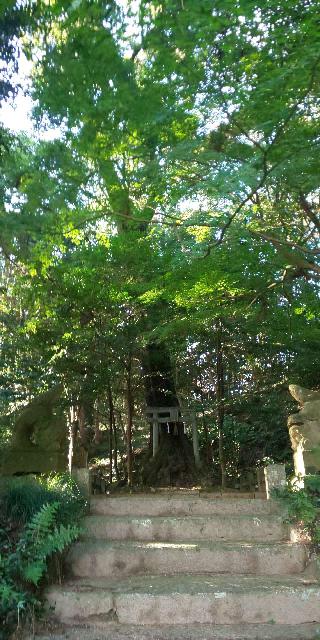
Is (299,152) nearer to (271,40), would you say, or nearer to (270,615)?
(271,40)

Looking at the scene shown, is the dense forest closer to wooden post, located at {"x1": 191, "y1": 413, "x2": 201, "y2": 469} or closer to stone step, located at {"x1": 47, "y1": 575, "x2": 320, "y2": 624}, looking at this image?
wooden post, located at {"x1": 191, "y1": 413, "x2": 201, "y2": 469}

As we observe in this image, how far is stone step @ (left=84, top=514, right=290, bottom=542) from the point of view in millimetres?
5691

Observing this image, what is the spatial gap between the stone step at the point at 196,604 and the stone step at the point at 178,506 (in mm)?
1469

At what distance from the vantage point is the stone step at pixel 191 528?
18.7ft

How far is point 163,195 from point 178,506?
3.72 meters

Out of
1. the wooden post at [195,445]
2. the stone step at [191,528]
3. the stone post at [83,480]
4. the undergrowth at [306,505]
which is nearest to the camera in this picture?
the undergrowth at [306,505]

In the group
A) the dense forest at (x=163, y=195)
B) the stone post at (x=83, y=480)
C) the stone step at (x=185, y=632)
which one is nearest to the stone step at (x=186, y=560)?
the stone step at (x=185, y=632)

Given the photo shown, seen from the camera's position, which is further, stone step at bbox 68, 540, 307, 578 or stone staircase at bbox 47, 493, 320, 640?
stone step at bbox 68, 540, 307, 578

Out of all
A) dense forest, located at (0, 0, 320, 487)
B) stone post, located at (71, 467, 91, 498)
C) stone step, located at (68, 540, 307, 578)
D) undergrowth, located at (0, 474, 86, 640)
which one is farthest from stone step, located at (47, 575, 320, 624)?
dense forest, located at (0, 0, 320, 487)

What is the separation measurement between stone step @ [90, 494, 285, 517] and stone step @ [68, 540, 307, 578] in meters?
0.86

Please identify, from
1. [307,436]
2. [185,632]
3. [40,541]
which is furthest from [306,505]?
[40,541]

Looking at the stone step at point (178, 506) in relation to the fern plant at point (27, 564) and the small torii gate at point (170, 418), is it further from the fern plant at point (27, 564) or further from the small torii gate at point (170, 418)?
the small torii gate at point (170, 418)

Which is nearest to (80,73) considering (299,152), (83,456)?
(299,152)

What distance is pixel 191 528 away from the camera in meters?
5.77
